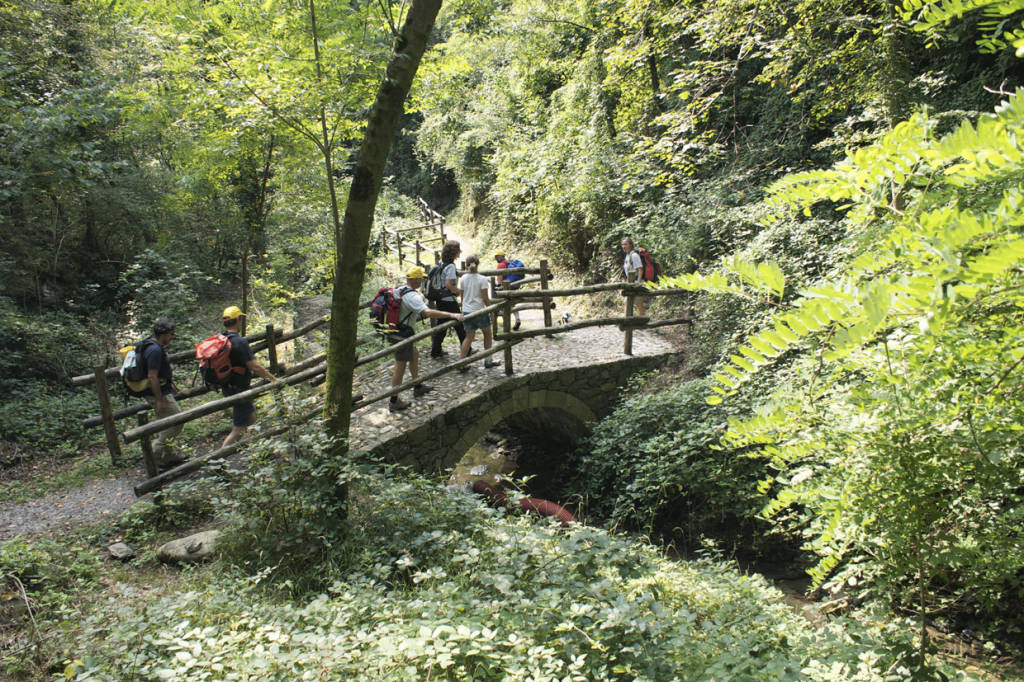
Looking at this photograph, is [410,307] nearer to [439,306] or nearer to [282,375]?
[439,306]

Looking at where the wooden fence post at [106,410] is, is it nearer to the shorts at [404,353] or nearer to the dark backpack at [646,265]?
the shorts at [404,353]

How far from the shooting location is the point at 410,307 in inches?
254

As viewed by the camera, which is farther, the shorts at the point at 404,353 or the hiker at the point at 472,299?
the hiker at the point at 472,299

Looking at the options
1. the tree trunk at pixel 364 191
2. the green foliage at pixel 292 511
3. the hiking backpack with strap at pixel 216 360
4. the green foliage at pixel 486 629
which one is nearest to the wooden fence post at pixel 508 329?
the hiking backpack with strap at pixel 216 360

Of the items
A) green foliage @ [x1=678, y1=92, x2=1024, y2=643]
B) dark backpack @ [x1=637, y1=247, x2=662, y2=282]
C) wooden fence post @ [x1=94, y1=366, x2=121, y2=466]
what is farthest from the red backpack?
green foliage @ [x1=678, y1=92, x2=1024, y2=643]

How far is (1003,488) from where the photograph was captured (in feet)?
6.50

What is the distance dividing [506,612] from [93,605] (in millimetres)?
2774

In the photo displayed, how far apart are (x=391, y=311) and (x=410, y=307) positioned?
0.27 meters

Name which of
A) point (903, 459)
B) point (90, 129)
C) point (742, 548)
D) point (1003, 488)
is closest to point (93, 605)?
point (903, 459)

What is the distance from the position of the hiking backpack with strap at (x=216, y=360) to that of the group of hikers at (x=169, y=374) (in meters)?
0.01

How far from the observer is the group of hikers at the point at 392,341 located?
5.45m

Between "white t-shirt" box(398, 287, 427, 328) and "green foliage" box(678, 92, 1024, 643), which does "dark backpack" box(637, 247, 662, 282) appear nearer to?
"white t-shirt" box(398, 287, 427, 328)

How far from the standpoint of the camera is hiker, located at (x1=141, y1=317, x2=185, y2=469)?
5.40 meters

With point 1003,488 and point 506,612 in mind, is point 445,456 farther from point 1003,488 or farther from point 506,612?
point 1003,488
